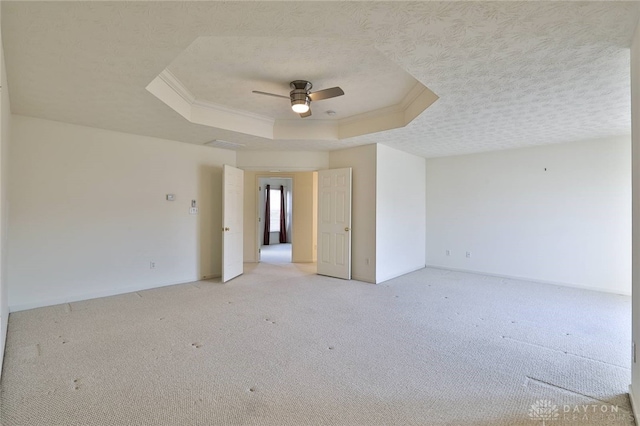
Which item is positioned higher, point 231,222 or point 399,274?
point 231,222

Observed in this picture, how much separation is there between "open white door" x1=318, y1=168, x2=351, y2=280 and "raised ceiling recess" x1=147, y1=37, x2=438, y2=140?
100 centimetres

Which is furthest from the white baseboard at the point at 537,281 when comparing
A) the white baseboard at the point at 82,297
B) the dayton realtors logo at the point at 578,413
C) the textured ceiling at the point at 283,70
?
the white baseboard at the point at 82,297

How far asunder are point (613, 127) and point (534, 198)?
5.16 feet

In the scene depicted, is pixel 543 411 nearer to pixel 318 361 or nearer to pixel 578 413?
pixel 578 413

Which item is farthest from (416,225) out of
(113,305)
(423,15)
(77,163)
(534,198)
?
(77,163)

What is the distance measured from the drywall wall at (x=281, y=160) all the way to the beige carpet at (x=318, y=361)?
2.64 m

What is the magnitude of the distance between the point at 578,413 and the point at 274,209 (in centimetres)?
986

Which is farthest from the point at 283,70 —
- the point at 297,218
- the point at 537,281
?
the point at 537,281

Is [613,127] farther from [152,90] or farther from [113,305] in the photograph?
[113,305]

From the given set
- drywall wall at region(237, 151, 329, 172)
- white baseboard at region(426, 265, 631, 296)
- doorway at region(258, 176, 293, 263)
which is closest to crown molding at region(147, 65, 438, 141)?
drywall wall at region(237, 151, 329, 172)

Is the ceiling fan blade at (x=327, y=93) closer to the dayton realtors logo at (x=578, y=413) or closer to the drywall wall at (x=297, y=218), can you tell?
the dayton realtors logo at (x=578, y=413)

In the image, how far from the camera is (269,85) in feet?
11.1

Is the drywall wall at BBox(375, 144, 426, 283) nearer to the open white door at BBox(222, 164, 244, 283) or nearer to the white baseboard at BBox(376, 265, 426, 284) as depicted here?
the white baseboard at BBox(376, 265, 426, 284)

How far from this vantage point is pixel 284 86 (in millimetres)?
3412
